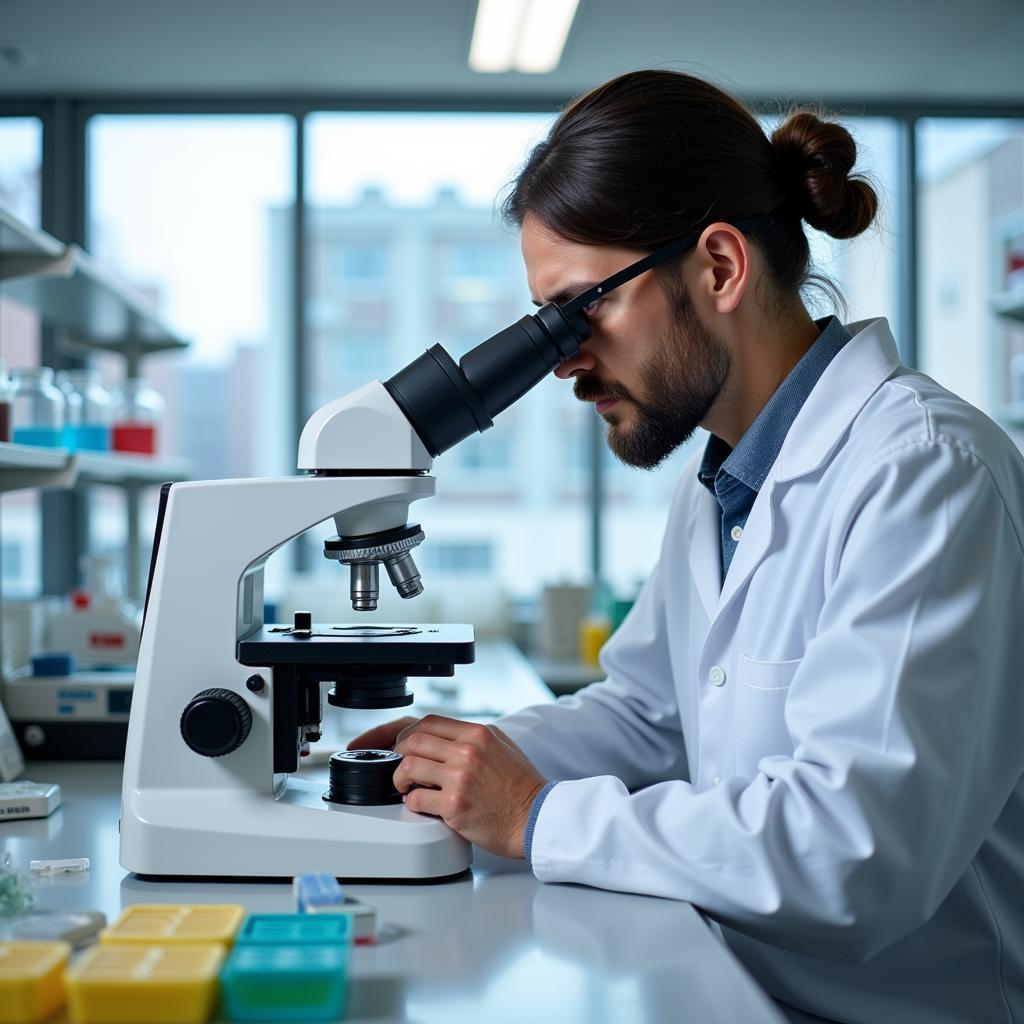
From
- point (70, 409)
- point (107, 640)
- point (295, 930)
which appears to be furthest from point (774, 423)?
point (70, 409)

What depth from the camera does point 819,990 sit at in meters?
1.06

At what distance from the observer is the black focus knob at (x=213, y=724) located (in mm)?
1002

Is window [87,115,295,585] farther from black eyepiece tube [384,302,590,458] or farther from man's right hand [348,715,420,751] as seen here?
black eyepiece tube [384,302,590,458]

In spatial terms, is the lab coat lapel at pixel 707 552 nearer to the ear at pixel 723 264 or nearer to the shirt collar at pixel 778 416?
the shirt collar at pixel 778 416

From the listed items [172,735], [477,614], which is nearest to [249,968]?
[172,735]

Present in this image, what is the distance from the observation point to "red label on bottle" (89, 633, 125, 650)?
7.25 ft

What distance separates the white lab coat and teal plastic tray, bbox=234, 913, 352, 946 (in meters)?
0.25

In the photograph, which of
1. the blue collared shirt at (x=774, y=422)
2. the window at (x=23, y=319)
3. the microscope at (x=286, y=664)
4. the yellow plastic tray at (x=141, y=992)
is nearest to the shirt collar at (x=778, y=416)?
the blue collared shirt at (x=774, y=422)

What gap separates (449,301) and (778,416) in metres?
2.40

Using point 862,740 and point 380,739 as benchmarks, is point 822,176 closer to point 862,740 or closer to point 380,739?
point 862,740

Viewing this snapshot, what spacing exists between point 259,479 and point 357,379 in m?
2.55

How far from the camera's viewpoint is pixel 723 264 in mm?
1225

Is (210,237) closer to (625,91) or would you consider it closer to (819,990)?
(625,91)

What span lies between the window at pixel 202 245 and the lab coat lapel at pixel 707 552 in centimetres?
234
